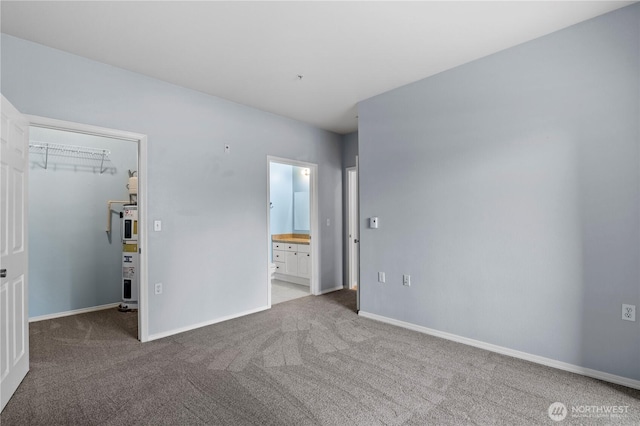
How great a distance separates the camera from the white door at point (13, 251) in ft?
6.94

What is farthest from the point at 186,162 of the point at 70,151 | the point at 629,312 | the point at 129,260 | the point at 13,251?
the point at 629,312

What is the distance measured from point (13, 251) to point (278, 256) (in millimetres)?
4174

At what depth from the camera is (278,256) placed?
6.18 meters

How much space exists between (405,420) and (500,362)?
1.26 m

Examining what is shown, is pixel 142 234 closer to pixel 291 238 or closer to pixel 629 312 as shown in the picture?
pixel 291 238

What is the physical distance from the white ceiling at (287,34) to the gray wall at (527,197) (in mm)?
290

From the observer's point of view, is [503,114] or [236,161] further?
[236,161]

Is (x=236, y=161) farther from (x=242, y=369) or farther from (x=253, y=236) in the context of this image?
(x=242, y=369)

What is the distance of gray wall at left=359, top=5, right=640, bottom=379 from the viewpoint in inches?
91.7

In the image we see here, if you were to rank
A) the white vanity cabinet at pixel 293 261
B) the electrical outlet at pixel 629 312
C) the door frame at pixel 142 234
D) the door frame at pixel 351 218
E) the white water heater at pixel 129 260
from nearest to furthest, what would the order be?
1. the electrical outlet at pixel 629 312
2. the door frame at pixel 142 234
3. the white water heater at pixel 129 260
4. the door frame at pixel 351 218
5. the white vanity cabinet at pixel 293 261

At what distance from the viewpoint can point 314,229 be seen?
5.07 meters

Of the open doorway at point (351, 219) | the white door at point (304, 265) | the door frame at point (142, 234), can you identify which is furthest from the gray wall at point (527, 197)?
the door frame at point (142, 234)

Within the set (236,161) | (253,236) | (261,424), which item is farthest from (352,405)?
(236,161)

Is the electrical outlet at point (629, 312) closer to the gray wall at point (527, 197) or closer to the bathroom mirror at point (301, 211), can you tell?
the gray wall at point (527, 197)
